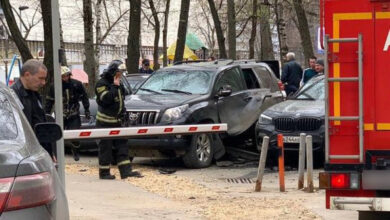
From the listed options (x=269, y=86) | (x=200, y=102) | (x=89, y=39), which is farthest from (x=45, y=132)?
(x=89, y=39)

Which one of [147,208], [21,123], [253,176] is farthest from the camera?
[253,176]

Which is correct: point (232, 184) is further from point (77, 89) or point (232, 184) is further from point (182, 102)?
point (77, 89)

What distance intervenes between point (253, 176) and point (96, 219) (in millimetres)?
4433

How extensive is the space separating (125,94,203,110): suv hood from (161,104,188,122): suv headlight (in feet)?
0.31

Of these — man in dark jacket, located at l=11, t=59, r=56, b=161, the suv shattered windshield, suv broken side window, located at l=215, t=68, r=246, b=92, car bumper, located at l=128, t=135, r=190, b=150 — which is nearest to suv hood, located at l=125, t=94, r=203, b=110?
the suv shattered windshield

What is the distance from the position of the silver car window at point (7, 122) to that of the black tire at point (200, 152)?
778cm

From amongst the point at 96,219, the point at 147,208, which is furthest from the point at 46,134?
the point at 147,208

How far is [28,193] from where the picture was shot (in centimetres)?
376

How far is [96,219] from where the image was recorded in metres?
8.08

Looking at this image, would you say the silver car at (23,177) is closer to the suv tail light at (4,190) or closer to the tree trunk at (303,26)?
the suv tail light at (4,190)

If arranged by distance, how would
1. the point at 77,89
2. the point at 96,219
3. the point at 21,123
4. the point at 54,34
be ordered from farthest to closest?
the point at 77,89
the point at 96,219
the point at 54,34
the point at 21,123

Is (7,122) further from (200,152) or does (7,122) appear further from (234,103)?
(234,103)

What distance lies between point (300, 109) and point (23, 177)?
894cm

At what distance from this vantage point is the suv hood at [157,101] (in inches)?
491
